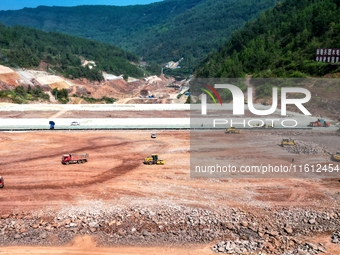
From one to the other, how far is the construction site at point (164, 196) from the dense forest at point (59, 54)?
55.7 metres

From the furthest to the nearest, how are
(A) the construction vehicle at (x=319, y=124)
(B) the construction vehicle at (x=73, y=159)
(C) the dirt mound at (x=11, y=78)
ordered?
(C) the dirt mound at (x=11, y=78)
(A) the construction vehicle at (x=319, y=124)
(B) the construction vehicle at (x=73, y=159)

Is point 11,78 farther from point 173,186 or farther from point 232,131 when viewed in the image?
point 173,186

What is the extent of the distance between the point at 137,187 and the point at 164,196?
2.40 meters

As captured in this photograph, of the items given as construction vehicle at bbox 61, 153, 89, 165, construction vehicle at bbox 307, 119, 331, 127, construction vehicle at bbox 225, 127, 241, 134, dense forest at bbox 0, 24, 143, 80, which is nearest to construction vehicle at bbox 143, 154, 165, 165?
construction vehicle at bbox 61, 153, 89, 165

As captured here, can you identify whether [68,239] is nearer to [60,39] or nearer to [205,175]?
[205,175]

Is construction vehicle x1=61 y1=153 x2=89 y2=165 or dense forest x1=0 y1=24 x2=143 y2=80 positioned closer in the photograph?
construction vehicle x1=61 y1=153 x2=89 y2=165

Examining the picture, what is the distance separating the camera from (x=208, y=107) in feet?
164

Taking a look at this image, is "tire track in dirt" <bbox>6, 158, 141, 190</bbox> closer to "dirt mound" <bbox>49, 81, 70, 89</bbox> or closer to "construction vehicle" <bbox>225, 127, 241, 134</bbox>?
"construction vehicle" <bbox>225, 127, 241, 134</bbox>

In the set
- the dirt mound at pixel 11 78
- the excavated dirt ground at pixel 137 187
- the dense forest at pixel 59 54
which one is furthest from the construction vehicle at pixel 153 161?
the dense forest at pixel 59 54

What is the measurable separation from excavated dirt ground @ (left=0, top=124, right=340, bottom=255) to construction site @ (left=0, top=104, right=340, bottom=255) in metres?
0.07

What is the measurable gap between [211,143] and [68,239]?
18.3m

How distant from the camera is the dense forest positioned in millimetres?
86000

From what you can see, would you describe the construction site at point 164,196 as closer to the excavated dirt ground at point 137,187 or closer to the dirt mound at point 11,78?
the excavated dirt ground at point 137,187

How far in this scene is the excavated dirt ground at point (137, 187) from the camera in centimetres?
1755
